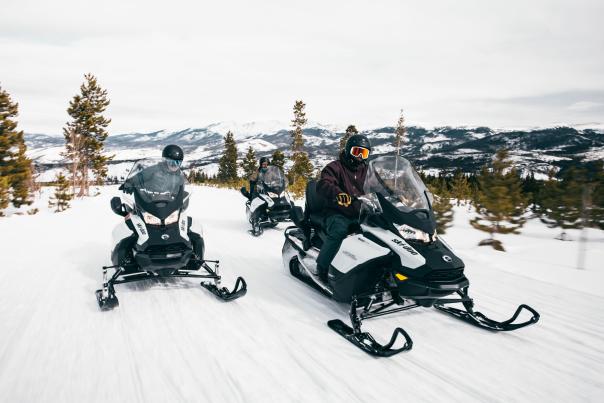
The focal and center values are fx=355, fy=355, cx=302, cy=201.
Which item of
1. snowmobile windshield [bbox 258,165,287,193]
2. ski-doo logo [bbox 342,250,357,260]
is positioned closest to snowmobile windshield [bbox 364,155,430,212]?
ski-doo logo [bbox 342,250,357,260]

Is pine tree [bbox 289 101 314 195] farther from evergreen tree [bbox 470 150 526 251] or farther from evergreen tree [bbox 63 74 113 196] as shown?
evergreen tree [bbox 470 150 526 251]

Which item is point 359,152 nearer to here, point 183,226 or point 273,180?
point 183,226

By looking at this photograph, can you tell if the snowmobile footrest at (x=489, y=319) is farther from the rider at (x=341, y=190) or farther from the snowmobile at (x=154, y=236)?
the snowmobile at (x=154, y=236)

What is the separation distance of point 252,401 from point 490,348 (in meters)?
2.36

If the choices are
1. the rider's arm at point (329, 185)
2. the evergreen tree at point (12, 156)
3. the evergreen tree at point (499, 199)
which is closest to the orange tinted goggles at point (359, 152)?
the rider's arm at point (329, 185)

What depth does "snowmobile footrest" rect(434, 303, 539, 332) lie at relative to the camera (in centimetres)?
377

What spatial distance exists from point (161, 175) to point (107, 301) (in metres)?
1.83

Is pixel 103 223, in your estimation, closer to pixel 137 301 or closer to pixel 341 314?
pixel 137 301

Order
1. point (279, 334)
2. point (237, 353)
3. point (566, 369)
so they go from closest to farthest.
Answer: point (566, 369), point (237, 353), point (279, 334)

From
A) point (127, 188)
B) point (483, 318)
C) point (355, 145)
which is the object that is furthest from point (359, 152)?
point (127, 188)

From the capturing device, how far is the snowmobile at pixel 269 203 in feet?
31.3

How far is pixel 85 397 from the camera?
2680 mm

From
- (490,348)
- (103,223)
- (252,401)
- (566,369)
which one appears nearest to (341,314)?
(490,348)

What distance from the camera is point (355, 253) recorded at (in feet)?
13.1
